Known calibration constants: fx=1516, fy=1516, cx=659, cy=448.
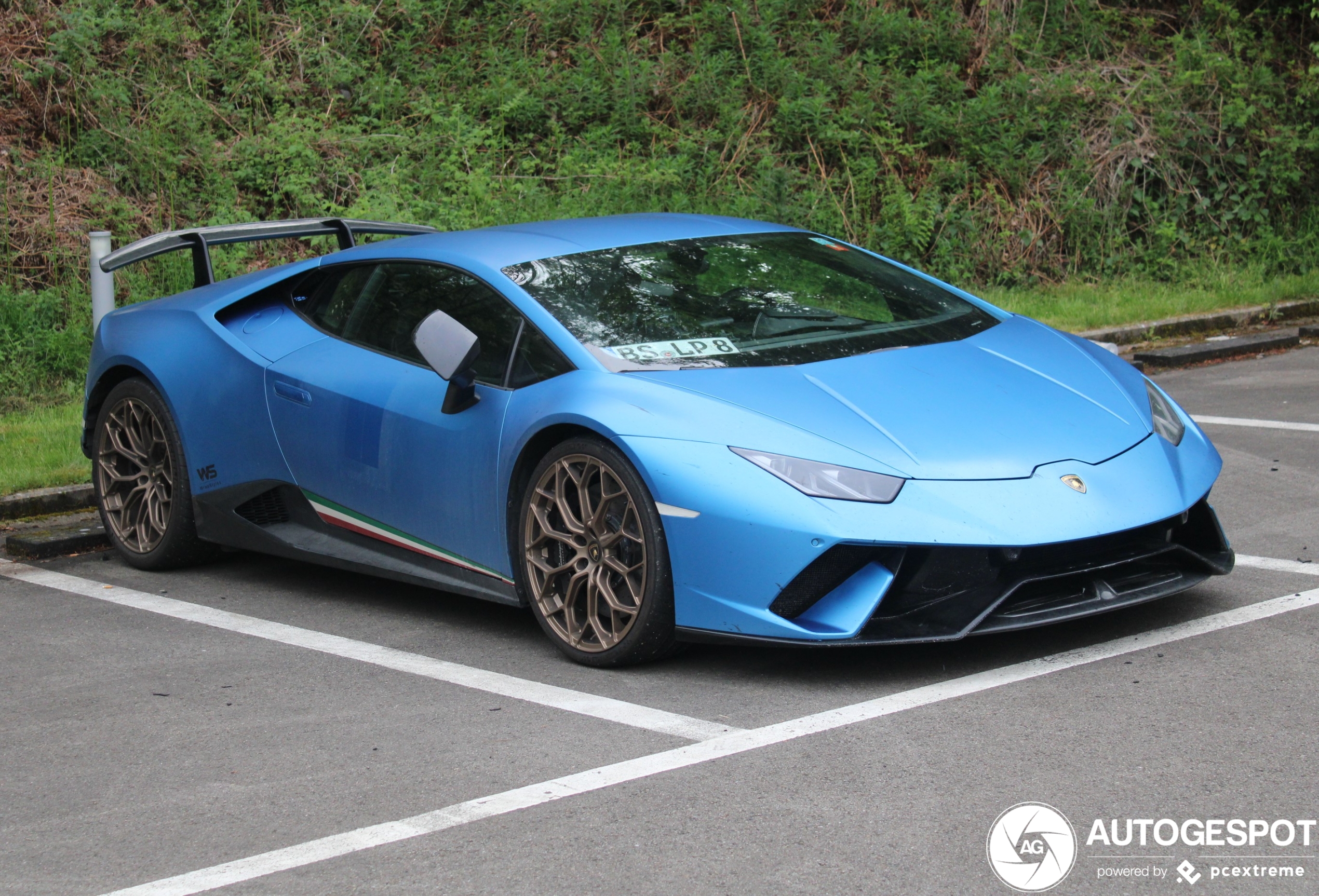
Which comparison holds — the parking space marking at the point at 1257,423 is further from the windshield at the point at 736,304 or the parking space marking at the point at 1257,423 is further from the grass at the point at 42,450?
the grass at the point at 42,450

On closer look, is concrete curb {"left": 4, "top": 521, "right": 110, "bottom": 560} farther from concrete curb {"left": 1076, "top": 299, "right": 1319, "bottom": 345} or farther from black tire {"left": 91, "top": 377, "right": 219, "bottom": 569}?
concrete curb {"left": 1076, "top": 299, "right": 1319, "bottom": 345}

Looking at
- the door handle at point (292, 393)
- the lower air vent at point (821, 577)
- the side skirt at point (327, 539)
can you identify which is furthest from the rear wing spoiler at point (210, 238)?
the lower air vent at point (821, 577)

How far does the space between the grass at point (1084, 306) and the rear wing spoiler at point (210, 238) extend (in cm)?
136

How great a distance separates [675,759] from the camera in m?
3.71

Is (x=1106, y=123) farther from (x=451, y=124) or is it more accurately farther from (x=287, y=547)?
(x=287, y=547)

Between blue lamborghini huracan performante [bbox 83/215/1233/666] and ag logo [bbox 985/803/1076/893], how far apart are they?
857 mm

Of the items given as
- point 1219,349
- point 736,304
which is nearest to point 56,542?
point 736,304

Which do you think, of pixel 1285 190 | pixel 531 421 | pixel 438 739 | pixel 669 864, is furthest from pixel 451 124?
pixel 669 864

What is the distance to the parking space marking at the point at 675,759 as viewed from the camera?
10.4 feet

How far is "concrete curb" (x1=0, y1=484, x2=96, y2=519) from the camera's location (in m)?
6.77

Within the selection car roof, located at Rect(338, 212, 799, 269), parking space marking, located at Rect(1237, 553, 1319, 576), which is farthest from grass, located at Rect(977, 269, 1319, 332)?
car roof, located at Rect(338, 212, 799, 269)

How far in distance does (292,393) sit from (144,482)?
41.2 inches

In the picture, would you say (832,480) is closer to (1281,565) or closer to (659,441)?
(659,441)

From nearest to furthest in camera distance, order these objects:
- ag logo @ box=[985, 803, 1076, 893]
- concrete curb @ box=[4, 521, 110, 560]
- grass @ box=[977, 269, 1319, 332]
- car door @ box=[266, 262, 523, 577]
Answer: ag logo @ box=[985, 803, 1076, 893], car door @ box=[266, 262, 523, 577], concrete curb @ box=[4, 521, 110, 560], grass @ box=[977, 269, 1319, 332]
